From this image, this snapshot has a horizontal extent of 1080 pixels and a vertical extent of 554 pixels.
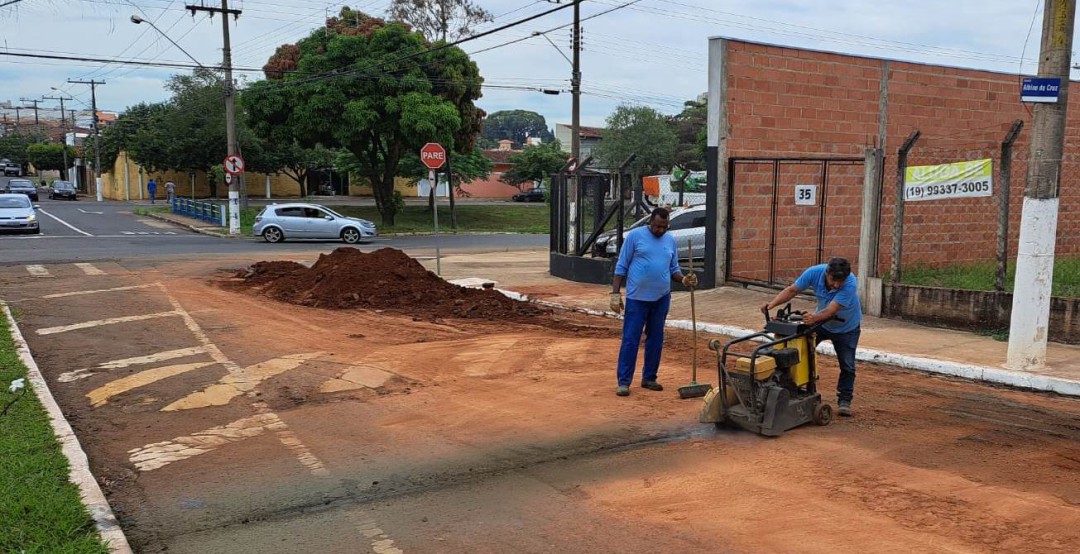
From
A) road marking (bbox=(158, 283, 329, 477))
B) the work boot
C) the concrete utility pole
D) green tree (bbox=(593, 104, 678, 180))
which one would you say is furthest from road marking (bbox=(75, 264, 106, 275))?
green tree (bbox=(593, 104, 678, 180))

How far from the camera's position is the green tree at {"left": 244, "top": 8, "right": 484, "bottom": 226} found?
32.5m

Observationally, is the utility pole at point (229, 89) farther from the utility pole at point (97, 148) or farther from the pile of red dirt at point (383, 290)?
the utility pole at point (97, 148)

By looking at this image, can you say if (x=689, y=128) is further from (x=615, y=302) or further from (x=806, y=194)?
(x=615, y=302)

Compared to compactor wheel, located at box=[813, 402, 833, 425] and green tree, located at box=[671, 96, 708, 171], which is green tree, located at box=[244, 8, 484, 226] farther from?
green tree, located at box=[671, 96, 708, 171]

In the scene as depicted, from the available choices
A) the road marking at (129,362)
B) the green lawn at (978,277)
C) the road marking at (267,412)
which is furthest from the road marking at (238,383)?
the green lawn at (978,277)

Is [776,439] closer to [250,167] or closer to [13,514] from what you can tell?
[13,514]

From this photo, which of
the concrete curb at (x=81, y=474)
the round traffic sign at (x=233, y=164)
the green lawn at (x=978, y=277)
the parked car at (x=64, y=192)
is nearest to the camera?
the concrete curb at (x=81, y=474)

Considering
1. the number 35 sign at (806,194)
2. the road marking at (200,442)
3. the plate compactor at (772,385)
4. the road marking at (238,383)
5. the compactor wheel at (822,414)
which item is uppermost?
the number 35 sign at (806,194)

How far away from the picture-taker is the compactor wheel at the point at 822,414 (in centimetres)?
632

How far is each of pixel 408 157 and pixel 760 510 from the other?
145ft

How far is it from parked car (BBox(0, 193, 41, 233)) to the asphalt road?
37 centimetres

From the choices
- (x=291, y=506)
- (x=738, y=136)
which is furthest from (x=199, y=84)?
(x=291, y=506)

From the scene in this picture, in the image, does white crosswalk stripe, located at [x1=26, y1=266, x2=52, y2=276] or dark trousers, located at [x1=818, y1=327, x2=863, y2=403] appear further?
white crosswalk stripe, located at [x1=26, y1=266, x2=52, y2=276]

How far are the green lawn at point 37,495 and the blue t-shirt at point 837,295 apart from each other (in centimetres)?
504
